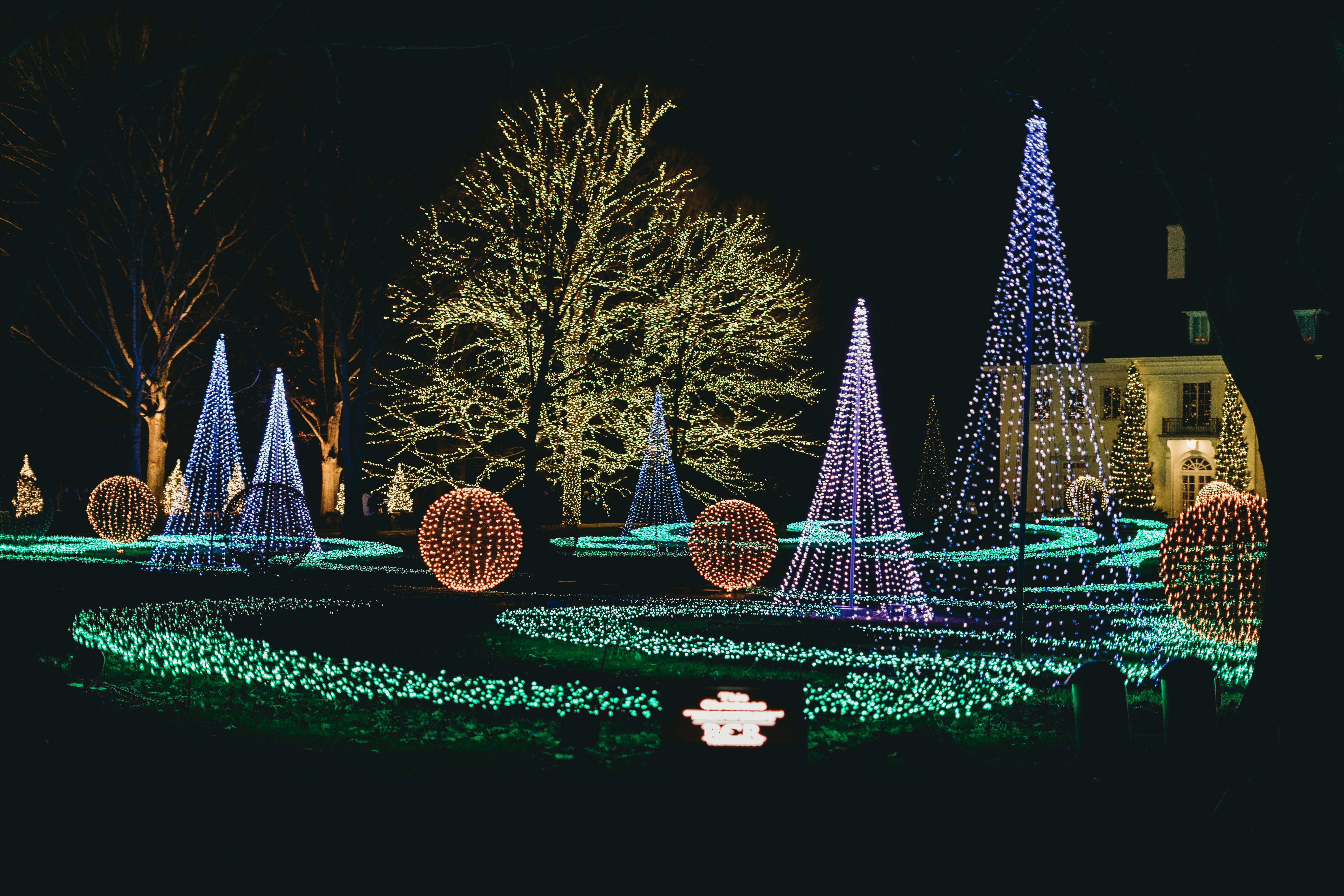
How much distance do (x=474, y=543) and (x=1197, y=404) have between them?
134 ft

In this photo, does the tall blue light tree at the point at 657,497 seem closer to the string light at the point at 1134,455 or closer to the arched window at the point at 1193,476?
the string light at the point at 1134,455

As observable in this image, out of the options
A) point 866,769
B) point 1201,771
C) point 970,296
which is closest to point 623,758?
point 866,769

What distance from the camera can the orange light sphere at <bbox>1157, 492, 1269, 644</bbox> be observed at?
438 inches

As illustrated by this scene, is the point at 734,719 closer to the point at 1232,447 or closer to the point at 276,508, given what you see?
the point at 276,508

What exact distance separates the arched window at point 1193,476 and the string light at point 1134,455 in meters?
2.33

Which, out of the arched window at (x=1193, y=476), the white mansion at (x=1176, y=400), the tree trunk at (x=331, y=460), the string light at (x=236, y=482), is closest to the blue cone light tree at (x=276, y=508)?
the tree trunk at (x=331, y=460)

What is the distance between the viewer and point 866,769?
6.41 meters

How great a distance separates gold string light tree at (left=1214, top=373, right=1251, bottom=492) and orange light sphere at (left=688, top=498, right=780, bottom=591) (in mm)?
30393

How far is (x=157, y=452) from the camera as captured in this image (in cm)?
2817

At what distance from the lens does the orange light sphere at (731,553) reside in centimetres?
1698

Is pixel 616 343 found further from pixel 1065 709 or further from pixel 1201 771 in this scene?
pixel 1201 771

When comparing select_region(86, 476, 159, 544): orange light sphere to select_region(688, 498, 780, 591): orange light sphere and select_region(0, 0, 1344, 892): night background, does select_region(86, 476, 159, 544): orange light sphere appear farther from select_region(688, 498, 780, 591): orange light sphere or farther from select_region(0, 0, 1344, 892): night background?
select_region(688, 498, 780, 591): orange light sphere

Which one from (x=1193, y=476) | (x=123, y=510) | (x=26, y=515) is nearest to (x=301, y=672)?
(x=123, y=510)

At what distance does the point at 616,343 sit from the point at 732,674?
72.5ft
